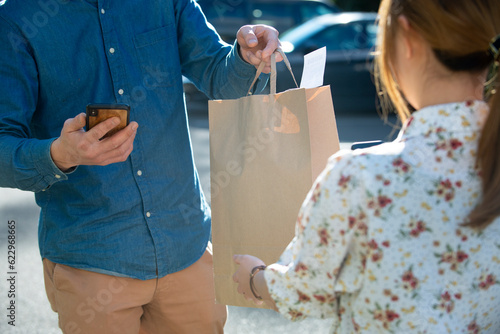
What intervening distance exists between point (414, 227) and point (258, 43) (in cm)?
100

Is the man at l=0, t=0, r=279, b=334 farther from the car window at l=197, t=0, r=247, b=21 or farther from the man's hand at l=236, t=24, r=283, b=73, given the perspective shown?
the car window at l=197, t=0, r=247, b=21

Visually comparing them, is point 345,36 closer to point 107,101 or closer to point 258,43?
point 258,43

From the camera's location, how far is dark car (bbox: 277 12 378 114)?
9.48 metres

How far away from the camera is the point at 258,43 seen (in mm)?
1952

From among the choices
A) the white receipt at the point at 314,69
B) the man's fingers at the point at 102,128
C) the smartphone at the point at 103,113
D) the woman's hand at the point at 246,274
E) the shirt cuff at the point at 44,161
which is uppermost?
the white receipt at the point at 314,69

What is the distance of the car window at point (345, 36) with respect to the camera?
9.55 metres

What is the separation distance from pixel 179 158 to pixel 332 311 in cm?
88

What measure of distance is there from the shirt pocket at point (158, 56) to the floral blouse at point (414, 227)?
919 millimetres

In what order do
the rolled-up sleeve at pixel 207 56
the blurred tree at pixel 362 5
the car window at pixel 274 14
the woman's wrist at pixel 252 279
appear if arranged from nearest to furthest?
1. the woman's wrist at pixel 252 279
2. the rolled-up sleeve at pixel 207 56
3. the car window at pixel 274 14
4. the blurred tree at pixel 362 5

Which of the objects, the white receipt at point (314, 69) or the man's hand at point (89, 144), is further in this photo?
the white receipt at point (314, 69)

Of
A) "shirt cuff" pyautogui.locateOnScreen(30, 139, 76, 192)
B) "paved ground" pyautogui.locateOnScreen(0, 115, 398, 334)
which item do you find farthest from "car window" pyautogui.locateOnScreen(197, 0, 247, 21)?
"shirt cuff" pyautogui.locateOnScreen(30, 139, 76, 192)

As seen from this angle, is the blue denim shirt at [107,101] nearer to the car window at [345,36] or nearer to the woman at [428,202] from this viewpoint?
the woman at [428,202]

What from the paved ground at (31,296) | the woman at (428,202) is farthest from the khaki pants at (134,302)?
the paved ground at (31,296)

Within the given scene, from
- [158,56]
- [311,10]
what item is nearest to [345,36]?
[311,10]
